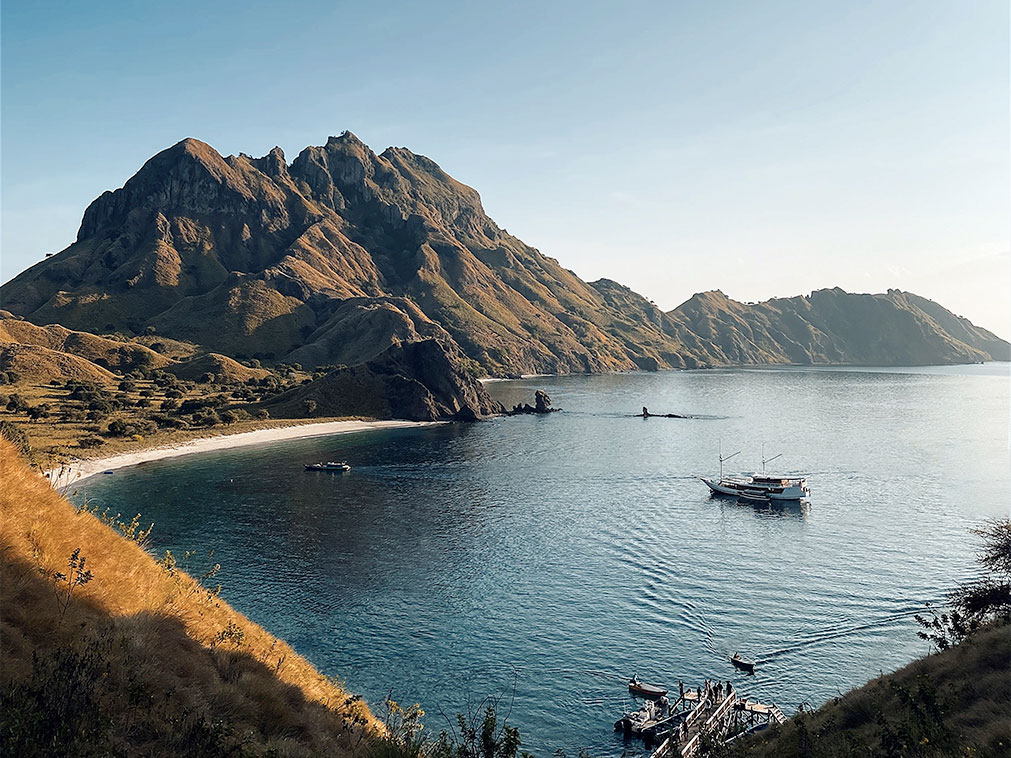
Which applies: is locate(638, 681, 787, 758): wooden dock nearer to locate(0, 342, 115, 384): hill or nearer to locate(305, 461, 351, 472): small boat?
locate(305, 461, 351, 472): small boat

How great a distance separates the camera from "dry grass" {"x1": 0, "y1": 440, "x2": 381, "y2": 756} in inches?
432

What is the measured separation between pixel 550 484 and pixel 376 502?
27.3 metres

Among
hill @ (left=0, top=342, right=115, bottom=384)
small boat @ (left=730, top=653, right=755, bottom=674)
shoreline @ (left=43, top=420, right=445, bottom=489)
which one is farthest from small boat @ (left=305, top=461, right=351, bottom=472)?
hill @ (left=0, top=342, right=115, bottom=384)

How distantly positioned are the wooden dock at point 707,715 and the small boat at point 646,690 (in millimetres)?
1056

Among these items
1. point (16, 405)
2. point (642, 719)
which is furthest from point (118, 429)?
point (642, 719)

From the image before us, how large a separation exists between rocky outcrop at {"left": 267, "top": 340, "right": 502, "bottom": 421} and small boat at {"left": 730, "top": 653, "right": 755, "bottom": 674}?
408ft

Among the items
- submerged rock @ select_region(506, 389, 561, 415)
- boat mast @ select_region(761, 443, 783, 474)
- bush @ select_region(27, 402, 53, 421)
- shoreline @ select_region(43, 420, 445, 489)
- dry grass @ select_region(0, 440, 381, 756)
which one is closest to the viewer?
dry grass @ select_region(0, 440, 381, 756)

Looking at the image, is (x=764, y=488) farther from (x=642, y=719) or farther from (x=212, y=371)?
(x=212, y=371)

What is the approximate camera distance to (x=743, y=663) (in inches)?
1580

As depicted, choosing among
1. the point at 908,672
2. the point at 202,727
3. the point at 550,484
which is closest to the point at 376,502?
the point at 550,484

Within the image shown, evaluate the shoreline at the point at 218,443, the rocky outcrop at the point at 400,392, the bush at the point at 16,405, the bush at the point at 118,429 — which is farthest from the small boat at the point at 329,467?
the bush at the point at 16,405

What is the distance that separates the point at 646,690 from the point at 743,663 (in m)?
7.96

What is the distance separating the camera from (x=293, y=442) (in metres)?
126

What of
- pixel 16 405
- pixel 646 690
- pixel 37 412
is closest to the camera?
pixel 646 690
